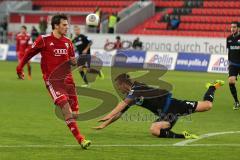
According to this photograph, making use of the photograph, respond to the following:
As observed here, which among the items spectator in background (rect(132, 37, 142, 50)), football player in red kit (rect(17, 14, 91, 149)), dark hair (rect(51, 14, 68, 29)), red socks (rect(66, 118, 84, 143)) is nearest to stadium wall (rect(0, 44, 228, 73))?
spectator in background (rect(132, 37, 142, 50))

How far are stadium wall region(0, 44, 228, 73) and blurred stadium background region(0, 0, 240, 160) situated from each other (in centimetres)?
6

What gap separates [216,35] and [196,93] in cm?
2091

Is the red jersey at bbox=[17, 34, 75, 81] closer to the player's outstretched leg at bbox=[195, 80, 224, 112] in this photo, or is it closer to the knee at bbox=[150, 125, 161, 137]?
the knee at bbox=[150, 125, 161, 137]

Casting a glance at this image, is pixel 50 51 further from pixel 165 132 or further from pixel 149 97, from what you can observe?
pixel 165 132

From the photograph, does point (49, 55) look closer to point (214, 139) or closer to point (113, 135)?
point (113, 135)

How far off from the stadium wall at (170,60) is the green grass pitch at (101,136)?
1551 cm

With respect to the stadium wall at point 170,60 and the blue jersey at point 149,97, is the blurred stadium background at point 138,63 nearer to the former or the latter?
the stadium wall at point 170,60

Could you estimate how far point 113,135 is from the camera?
13.5 meters

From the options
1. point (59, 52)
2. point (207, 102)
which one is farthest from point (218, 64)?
point (59, 52)

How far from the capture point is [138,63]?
40.6 m

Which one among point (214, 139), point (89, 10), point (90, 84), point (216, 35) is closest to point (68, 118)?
point (214, 139)

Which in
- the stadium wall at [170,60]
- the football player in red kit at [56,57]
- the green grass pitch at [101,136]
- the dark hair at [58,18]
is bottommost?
the stadium wall at [170,60]

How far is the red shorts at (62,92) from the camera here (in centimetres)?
1177

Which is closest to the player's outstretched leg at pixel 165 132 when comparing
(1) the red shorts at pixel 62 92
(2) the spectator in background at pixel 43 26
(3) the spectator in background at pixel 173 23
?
(1) the red shorts at pixel 62 92
